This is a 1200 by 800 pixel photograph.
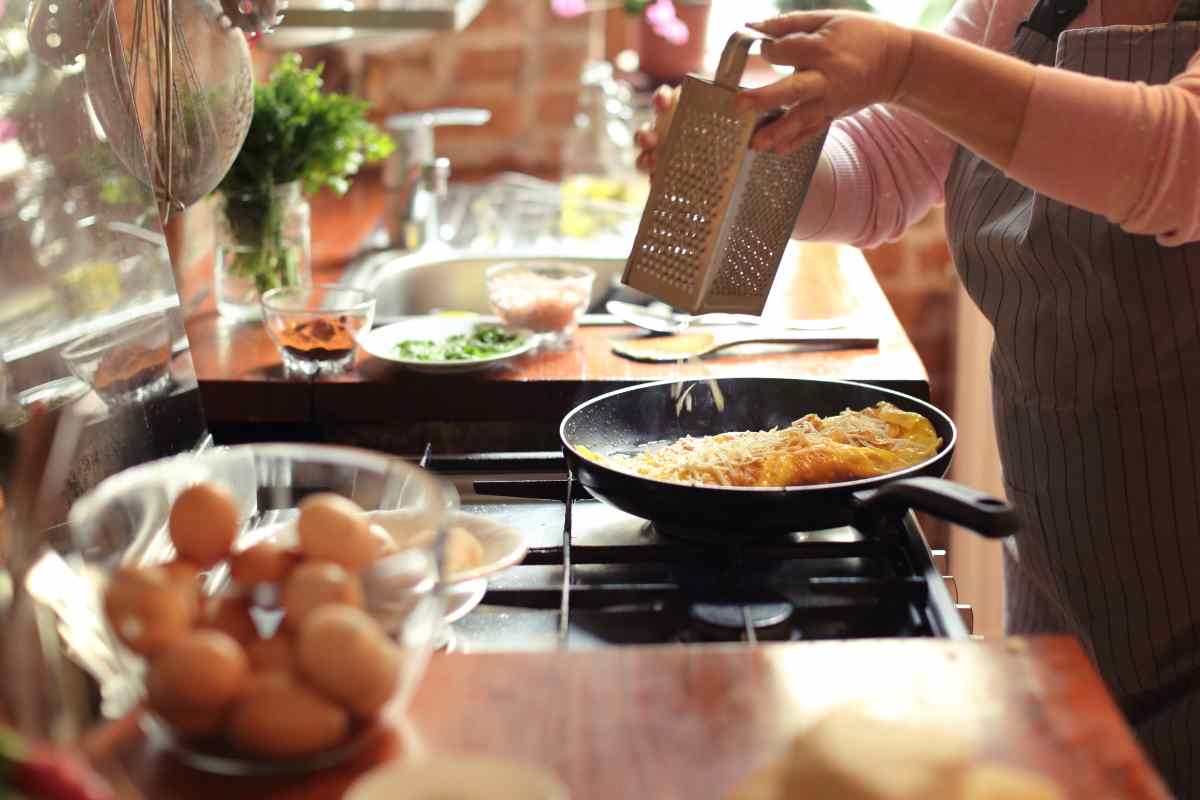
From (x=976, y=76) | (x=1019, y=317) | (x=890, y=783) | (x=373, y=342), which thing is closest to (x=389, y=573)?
(x=890, y=783)

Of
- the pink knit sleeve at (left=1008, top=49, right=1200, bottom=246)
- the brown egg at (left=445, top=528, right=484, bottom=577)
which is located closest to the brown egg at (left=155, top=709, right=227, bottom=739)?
the brown egg at (left=445, top=528, right=484, bottom=577)

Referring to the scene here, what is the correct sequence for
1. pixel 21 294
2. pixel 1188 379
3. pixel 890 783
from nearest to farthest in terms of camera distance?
pixel 890 783
pixel 21 294
pixel 1188 379

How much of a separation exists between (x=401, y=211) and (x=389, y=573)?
1.74m

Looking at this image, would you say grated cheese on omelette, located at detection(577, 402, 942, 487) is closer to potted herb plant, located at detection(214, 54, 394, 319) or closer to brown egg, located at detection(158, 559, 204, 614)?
brown egg, located at detection(158, 559, 204, 614)

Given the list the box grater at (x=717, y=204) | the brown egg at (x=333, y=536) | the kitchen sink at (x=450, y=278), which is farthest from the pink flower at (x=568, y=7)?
the brown egg at (x=333, y=536)

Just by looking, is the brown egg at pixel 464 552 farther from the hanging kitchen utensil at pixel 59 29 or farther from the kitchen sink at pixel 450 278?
the kitchen sink at pixel 450 278

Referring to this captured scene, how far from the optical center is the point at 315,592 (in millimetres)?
695

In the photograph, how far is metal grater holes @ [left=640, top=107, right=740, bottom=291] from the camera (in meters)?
1.11

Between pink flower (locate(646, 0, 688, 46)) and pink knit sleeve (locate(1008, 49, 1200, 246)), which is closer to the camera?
pink knit sleeve (locate(1008, 49, 1200, 246))

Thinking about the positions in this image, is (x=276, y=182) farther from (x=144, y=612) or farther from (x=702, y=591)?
(x=144, y=612)

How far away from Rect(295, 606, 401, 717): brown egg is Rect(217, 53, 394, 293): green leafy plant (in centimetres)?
124

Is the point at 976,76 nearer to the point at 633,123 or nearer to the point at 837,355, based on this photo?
the point at 837,355

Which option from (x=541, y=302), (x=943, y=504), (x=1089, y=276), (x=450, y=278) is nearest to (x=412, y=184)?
(x=450, y=278)

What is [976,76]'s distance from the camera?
40.3 inches
